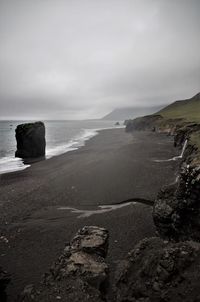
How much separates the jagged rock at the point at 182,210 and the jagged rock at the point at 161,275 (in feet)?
11.4

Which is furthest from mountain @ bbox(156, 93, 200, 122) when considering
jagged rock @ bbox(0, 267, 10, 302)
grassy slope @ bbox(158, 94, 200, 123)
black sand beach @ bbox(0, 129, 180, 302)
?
jagged rock @ bbox(0, 267, 10, 302)

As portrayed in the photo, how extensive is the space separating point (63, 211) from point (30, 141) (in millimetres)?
33437

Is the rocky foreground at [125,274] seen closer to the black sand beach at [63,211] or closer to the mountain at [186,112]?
the black sand beach at [63,211]

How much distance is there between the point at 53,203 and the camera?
19156 mm

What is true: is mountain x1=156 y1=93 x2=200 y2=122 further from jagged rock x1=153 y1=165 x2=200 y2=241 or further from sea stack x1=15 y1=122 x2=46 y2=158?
jagged rock x1=153 y1=165 x2=200 y2=241

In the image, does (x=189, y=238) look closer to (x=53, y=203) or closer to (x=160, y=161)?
(x=53, y=203)

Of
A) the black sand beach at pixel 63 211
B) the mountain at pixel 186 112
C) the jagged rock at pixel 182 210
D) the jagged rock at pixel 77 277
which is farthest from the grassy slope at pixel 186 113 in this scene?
the jagged rock at pixel 77 277

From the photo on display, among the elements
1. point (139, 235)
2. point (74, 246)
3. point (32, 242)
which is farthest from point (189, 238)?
point (32, 242)

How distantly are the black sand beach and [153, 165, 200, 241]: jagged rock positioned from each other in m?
1.54

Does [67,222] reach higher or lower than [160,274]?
lower

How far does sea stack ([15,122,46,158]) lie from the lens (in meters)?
46.8

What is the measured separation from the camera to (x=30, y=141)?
157 feet

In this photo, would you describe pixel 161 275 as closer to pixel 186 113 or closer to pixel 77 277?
pixel 77 277

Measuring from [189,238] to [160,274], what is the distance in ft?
15.2
